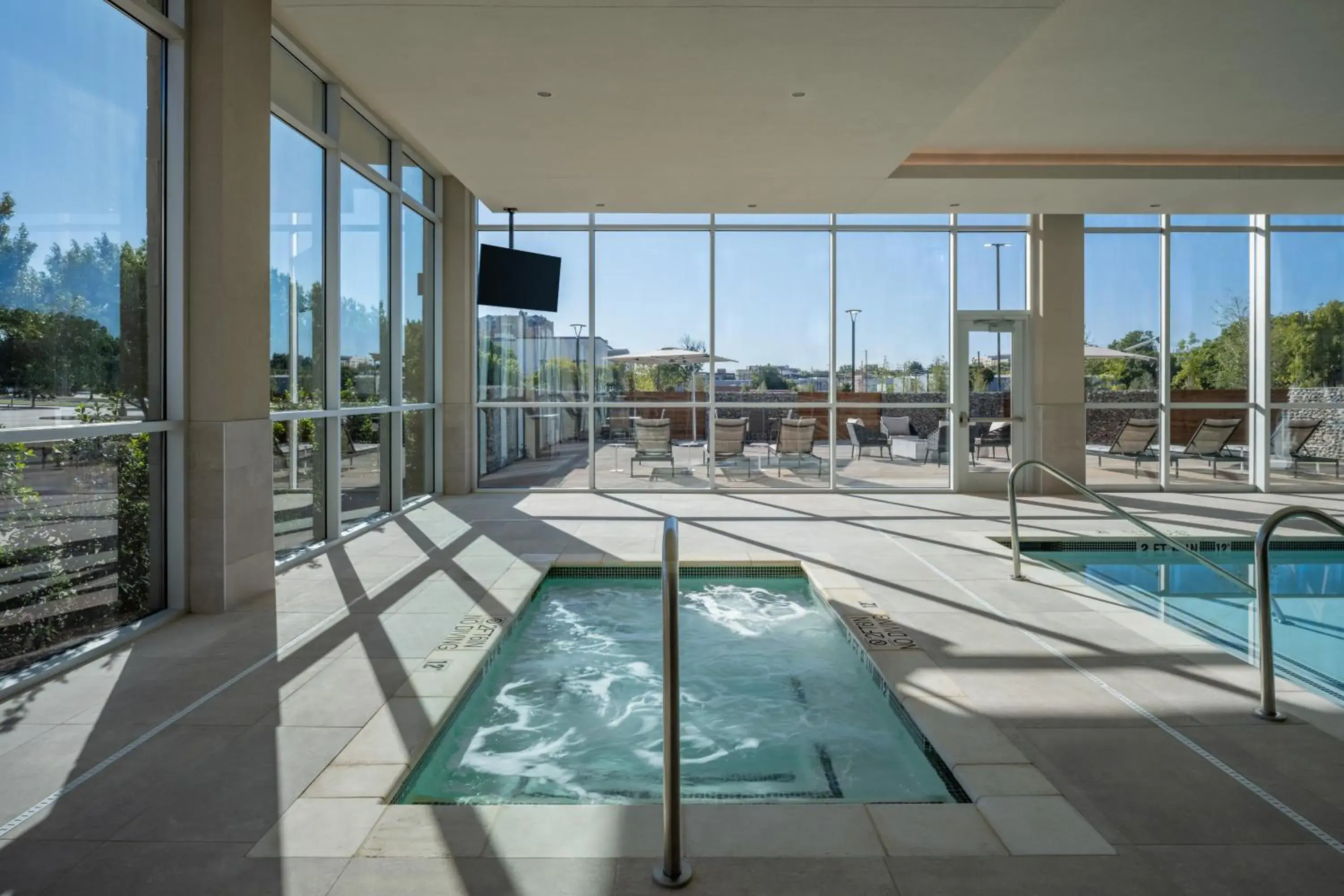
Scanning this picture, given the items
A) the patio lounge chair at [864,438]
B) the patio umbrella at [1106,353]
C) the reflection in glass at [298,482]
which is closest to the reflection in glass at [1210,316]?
the patio umbrella at [1106,353]

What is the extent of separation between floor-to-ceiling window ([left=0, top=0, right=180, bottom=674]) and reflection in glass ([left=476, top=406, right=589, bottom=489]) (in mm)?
6093

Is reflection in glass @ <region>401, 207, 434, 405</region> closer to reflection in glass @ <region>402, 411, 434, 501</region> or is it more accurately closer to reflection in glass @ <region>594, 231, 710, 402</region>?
reflection in glass @ <region>402, 411, 434, 501</region>

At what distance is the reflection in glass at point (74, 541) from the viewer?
11.8 ft

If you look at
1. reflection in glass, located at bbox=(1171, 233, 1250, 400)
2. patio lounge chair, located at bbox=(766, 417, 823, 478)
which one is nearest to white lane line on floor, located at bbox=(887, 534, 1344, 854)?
patio lounge chair, located at bbox=(766, 417, 823, 478)

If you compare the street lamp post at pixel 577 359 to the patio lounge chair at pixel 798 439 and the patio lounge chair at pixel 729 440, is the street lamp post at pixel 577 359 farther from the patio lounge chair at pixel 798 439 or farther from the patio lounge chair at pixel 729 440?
the patio lounge chair at pixel 798 439

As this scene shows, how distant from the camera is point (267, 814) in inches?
98.1

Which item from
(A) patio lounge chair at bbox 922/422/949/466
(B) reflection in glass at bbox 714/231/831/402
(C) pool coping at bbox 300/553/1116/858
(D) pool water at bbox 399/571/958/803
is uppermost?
(B) reflection in glass at bbox 714/231/831/402

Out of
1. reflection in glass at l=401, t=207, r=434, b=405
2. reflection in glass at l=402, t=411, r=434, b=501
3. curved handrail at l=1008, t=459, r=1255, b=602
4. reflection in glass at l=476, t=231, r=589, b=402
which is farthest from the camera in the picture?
reflection in glass at l=476, t=231, r=589, b=402

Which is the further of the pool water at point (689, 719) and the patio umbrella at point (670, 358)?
the patio umbrella at point (670, 358)

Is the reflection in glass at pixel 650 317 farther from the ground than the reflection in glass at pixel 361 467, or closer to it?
farther from the ground

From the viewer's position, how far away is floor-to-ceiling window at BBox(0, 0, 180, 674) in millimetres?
3621

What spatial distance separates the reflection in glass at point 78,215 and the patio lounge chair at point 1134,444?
410 inches

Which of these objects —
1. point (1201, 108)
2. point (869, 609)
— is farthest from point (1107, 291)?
point (869, 609)

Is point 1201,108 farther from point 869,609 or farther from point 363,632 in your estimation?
point 363,632
